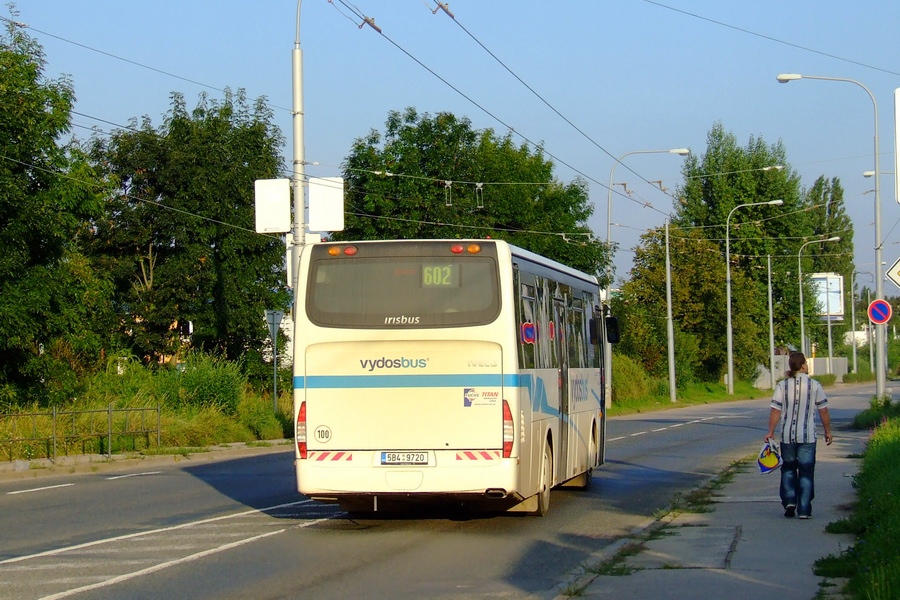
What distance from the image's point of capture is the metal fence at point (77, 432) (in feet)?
75.9

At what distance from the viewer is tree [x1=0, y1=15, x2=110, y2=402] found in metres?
24.5

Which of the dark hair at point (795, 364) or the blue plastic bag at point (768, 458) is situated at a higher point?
the dark hair at point (795, 364)

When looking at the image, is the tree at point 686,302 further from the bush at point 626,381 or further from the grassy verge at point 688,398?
the bush at point 626,381

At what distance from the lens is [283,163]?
44.8 m

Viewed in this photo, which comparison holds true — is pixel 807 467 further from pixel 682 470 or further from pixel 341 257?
pixel 682 470

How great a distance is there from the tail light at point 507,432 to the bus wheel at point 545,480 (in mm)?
1548

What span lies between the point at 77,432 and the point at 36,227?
14.0ft

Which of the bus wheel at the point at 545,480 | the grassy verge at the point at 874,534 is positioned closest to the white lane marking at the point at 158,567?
the bus wheel at the point at 545,480

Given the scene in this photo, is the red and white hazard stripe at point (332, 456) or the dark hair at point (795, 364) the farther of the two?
the dark hair at point (795, 364)

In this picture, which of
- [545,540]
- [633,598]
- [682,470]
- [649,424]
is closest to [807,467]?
[545,540]

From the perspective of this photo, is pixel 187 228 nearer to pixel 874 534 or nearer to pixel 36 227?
pixel 36 227

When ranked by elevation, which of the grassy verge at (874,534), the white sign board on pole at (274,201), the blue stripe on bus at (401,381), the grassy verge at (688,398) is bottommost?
the grassy verge at (688,398)

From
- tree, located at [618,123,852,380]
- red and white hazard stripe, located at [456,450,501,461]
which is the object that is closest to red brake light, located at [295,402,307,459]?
red and white hazard stripe, located at [456,450,501,461]

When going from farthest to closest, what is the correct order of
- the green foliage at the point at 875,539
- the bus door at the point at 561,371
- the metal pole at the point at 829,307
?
the metal pole at the point at 829,307 → the bus door at the point at 561,371 → the green foliage at the point at 875,539
